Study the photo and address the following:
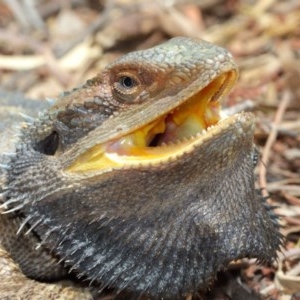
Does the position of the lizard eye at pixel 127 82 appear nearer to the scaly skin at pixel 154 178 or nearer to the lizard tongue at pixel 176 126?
the scaly skin at pixel 154 178

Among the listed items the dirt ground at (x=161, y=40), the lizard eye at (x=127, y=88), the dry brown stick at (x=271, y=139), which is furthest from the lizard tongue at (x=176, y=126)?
the dirt ground at (x=161, y=40)

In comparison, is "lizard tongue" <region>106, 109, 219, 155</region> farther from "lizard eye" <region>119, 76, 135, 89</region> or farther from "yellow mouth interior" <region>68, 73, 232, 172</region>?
"lizard eye" <region>119, 76, 135, 89</region>

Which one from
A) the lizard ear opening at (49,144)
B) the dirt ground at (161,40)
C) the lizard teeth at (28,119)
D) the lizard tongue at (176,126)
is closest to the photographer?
the lizard tongue at (176,126)

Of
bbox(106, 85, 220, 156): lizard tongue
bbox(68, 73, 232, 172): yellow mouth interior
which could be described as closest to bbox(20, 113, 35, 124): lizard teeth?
bbox(68, 73, 232, 172): yellow mouth interior

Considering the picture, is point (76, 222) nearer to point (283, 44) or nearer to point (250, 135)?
point (250, 135)

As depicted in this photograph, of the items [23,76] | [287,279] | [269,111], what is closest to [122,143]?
[287,279]

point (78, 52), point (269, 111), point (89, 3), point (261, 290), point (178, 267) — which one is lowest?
point (261, 290)

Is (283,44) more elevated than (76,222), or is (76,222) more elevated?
(283,44)

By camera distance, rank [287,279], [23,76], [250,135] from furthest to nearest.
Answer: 1. [23,76]
2. [287,279]
3. [250,135]
